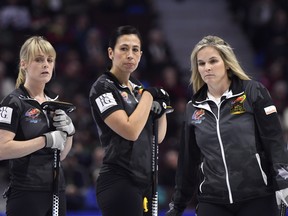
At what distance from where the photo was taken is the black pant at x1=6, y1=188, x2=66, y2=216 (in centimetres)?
570

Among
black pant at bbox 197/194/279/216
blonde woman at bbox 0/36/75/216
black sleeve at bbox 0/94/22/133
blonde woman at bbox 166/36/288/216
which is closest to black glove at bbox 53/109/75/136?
blonde woman at bbox 0/36/75/216

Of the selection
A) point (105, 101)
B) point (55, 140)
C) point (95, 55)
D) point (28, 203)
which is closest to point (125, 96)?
point (105, 101)

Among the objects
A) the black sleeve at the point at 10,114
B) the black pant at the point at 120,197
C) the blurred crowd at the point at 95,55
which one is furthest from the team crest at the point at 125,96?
the blurred crowd at the point at 95,55

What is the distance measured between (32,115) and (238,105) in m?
1.64

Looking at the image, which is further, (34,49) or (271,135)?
(34,49)

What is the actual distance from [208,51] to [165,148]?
585 centimetres

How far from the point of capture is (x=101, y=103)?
229 inches

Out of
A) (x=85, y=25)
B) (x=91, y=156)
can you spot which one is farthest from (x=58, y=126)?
(x=85, y=25)

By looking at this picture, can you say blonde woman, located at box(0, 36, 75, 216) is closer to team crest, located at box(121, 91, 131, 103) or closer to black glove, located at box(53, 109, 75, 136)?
black glove, located at box(53, 109, 75, 136)

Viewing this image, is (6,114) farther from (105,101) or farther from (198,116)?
(198,116)

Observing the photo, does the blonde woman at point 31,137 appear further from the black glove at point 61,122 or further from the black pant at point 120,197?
the black pant at point 120,197

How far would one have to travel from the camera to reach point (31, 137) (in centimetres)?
581

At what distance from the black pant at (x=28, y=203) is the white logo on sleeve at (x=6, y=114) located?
0.56 meters

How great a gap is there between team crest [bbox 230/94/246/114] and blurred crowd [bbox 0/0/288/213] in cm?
475
